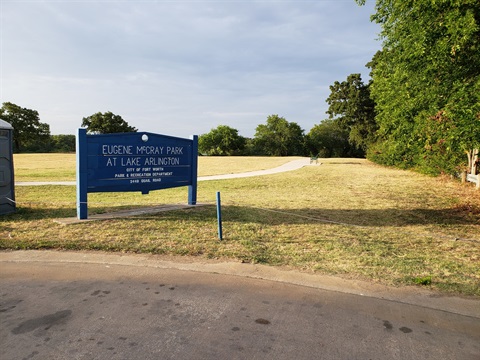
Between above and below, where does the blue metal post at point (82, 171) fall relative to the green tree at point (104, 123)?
below

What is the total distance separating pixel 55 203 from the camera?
923cm

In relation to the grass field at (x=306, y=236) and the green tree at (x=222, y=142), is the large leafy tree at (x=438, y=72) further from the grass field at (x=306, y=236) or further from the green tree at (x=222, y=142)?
the green tree at (x=222, y=142)

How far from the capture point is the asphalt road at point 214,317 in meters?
2.76

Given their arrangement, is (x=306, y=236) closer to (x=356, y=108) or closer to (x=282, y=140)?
(x=356, y=108)

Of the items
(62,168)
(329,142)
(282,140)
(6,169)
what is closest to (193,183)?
(6,169)

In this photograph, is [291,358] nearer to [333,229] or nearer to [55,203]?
[333,229]

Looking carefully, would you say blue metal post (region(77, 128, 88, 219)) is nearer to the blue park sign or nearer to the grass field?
the blue park sign

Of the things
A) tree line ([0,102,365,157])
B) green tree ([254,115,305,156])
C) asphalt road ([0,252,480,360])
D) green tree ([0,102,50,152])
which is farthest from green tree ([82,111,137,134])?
asphalt road ([0,252,480,360])

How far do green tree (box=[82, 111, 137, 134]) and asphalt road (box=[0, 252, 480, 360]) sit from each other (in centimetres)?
7116

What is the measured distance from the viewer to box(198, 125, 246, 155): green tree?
73.4m

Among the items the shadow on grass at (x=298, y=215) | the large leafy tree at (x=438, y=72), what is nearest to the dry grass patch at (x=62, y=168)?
the shadow on grass at (x=298, y=215)

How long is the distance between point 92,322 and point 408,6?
904cm

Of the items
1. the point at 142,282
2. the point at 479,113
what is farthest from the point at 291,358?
the point at 479,113

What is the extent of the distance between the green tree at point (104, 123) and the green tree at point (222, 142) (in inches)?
704
